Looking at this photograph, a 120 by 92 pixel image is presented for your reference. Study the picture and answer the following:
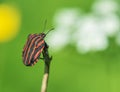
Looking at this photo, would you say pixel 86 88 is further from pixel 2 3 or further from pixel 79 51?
pixel 2 3

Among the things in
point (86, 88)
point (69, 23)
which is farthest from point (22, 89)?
point (69, 23)

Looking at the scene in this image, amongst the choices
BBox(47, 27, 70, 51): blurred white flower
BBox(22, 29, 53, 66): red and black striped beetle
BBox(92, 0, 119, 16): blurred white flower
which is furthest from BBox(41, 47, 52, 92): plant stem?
BBox(92, 0, 119, 16): blurred white flower

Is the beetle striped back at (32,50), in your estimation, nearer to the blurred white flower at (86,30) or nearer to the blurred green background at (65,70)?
the blurred green background at (65,70)

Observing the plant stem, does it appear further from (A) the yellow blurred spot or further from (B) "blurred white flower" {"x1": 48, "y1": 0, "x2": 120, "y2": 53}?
(A) the yellow blurred spot

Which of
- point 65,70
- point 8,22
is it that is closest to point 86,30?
point 65,70

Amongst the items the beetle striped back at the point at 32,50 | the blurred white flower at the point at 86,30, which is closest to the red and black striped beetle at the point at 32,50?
the beetle striped back at the point at 32,50

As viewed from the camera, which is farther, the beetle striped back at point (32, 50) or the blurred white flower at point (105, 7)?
the blurred white flower at point (105, 7)
